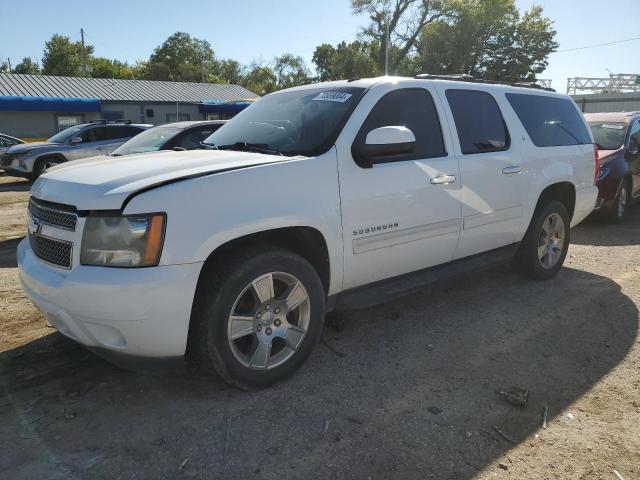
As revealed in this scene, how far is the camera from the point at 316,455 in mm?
2469

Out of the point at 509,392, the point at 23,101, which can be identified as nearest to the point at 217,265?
the point at 509,392

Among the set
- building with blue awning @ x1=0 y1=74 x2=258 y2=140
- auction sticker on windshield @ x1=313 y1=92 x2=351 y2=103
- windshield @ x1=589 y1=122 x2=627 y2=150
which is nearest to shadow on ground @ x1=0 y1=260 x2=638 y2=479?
auction sticker on windshield @ x1=313 y1=92 x2=351 y2=103

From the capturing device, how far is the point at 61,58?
6078 cm

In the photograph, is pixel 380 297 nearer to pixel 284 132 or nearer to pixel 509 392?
pixel 509 392

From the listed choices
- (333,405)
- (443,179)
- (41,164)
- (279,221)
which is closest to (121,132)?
(41,164)

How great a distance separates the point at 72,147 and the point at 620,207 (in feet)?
42.3

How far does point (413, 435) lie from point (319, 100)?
7.66ft

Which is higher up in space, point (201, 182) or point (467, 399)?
point (201, 182)

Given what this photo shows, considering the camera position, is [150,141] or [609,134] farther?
[609,134]

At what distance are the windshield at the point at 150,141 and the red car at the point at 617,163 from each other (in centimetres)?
647

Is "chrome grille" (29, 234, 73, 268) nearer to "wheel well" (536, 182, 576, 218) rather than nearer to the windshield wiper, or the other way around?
the windshield wiper

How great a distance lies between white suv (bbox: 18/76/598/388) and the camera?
8.34 ft

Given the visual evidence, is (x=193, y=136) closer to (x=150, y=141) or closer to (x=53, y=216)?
(x=150, y=141)

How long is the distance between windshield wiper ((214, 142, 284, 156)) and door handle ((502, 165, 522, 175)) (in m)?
2.10
